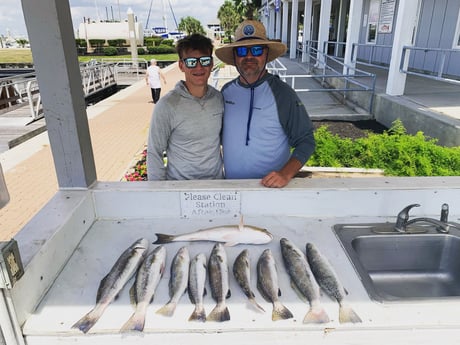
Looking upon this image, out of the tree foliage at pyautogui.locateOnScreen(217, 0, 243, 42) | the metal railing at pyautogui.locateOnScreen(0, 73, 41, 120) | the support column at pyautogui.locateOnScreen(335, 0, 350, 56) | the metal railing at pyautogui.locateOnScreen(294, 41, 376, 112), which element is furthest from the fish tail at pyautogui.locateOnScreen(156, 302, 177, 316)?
the tree foliage at pyautogui.locateOnScreen(217, 0, 243, 42)

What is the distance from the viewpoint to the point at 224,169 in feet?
8.83

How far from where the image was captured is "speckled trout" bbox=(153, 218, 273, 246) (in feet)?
6.13

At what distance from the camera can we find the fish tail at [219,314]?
4.53 feet

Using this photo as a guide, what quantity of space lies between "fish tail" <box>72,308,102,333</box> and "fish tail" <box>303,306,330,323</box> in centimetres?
83

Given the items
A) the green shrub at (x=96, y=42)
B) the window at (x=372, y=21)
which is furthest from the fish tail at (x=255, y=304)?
the green shrub at (x=96, y=42)

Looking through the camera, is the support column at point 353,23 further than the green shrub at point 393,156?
Yes

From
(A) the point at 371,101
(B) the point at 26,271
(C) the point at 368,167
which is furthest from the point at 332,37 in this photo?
(B) the point at 26,271

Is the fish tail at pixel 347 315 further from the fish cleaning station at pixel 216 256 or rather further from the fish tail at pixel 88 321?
the fish tail at pixel 88 321

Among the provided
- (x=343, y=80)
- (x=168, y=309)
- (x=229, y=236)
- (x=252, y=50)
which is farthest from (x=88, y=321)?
(x=343, y=80)

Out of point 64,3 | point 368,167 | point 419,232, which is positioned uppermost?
point 64,3

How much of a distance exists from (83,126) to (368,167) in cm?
396

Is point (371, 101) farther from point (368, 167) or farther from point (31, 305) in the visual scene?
point (31, 305)

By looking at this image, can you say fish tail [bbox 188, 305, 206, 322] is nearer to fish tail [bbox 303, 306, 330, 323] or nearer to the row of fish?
the row of fish

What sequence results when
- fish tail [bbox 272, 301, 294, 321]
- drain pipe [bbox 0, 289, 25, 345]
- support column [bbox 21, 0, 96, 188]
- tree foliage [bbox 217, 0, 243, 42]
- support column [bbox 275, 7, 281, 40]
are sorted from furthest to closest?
tree foliage [bbox 217, 0, 243, 42]
support column [bbox 275, 7, 281, 40]
support column [bbox 21, 0, 96, 188]
fish tail [bbox 272, 301, 294, 321]
drain pipe [bbox 0, 289, 25, 345]
